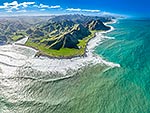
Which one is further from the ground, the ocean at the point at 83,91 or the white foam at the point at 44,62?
the ocean at the point at 83,91

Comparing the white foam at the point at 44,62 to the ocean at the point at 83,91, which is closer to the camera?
the ocean at the point at 83,91

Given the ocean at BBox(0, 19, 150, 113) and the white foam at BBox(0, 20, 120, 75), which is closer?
the ocean at BBox(0, 19, 150, 113)

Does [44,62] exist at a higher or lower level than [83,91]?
lower

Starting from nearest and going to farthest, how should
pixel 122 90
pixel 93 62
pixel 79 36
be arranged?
pixel 122 90
pixel 93 62
pixel 79 36

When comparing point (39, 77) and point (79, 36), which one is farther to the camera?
Answer: point (79, 36)

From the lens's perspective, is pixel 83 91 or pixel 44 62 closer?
pixel 83 91

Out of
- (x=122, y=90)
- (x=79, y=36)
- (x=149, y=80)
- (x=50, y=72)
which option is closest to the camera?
(x=122, y=90)

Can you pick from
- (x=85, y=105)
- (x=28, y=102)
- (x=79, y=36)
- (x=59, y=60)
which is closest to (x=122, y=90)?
(x=85, y=105)

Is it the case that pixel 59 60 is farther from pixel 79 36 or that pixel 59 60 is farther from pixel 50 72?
pixel 79 36
